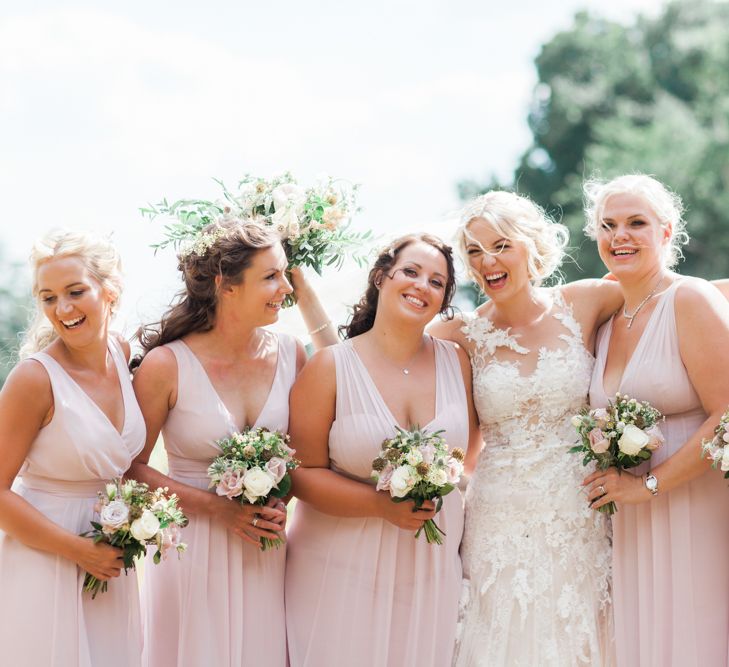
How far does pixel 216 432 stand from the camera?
239 inches

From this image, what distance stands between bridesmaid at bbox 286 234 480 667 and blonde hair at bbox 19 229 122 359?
1.34 meters

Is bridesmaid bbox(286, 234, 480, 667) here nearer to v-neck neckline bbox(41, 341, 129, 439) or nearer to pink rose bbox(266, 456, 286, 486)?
pink rose bbox(266, 456, 286, 486)

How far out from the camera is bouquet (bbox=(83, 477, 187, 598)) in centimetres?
536

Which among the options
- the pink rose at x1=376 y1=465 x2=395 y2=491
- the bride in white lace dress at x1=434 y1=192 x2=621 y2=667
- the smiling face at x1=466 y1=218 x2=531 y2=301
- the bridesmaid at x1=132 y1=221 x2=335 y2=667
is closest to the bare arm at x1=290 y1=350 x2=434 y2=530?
the bridesmaid at x1=132 y1=221 x2=335 y2=667

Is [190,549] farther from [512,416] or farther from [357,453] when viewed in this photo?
[512,416]

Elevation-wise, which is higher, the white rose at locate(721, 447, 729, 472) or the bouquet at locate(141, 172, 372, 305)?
the bouquet at locate(141, 172, 372, 305)

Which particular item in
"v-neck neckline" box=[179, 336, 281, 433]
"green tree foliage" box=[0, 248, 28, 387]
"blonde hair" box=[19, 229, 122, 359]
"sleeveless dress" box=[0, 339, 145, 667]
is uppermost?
"green tree foliage" box=[0, 248, 28, 387]

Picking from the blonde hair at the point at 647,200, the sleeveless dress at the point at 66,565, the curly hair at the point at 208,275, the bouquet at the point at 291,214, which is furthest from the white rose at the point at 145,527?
the blonde hair at the point at 647,200

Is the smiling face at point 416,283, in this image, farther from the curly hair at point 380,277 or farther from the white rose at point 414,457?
the white rose at point 414,457

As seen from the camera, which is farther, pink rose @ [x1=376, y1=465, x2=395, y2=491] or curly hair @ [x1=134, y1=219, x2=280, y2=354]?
curly hair @ [x1=134, y1=219, x2=280, y2=354]

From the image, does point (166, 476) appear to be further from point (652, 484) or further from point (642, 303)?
point (642, 303)

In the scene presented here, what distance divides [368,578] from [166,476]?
1.38 meters

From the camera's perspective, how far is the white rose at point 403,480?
564 centimetres

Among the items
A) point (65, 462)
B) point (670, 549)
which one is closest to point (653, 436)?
point (670, 549)
